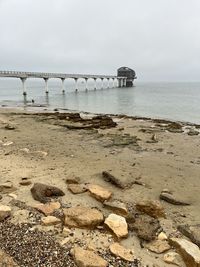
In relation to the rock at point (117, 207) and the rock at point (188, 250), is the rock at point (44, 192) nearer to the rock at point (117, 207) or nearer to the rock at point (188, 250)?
the rock at point (117, 207)

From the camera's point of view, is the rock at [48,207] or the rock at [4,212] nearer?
the rock at [4,212]

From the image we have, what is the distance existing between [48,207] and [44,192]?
84cm

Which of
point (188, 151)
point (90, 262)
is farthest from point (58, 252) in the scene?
point (188, 151)

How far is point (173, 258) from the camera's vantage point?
5.11m

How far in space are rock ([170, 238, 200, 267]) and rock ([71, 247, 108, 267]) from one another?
1.41m

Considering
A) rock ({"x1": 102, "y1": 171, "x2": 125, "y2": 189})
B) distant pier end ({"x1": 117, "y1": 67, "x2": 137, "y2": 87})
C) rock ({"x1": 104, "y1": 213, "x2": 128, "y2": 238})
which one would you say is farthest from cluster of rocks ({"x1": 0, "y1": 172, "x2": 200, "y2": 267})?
distant pier end ({"x1": 117, "y1": 67, "x2": 137, "y2": 87})

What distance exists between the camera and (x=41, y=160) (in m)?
11.1

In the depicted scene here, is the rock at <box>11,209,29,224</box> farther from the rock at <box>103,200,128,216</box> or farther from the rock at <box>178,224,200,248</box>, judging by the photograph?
the rock at <box>178,224,200,248</box>

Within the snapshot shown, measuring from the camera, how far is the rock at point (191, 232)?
225 inches

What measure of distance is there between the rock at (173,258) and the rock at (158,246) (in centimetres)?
14

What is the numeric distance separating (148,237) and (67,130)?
45.9 feet

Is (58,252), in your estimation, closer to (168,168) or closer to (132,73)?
(168,168)

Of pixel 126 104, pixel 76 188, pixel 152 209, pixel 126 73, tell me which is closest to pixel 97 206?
pixel 76 188

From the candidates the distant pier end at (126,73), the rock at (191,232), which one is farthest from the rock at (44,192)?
the distant pier end at (126,73)
